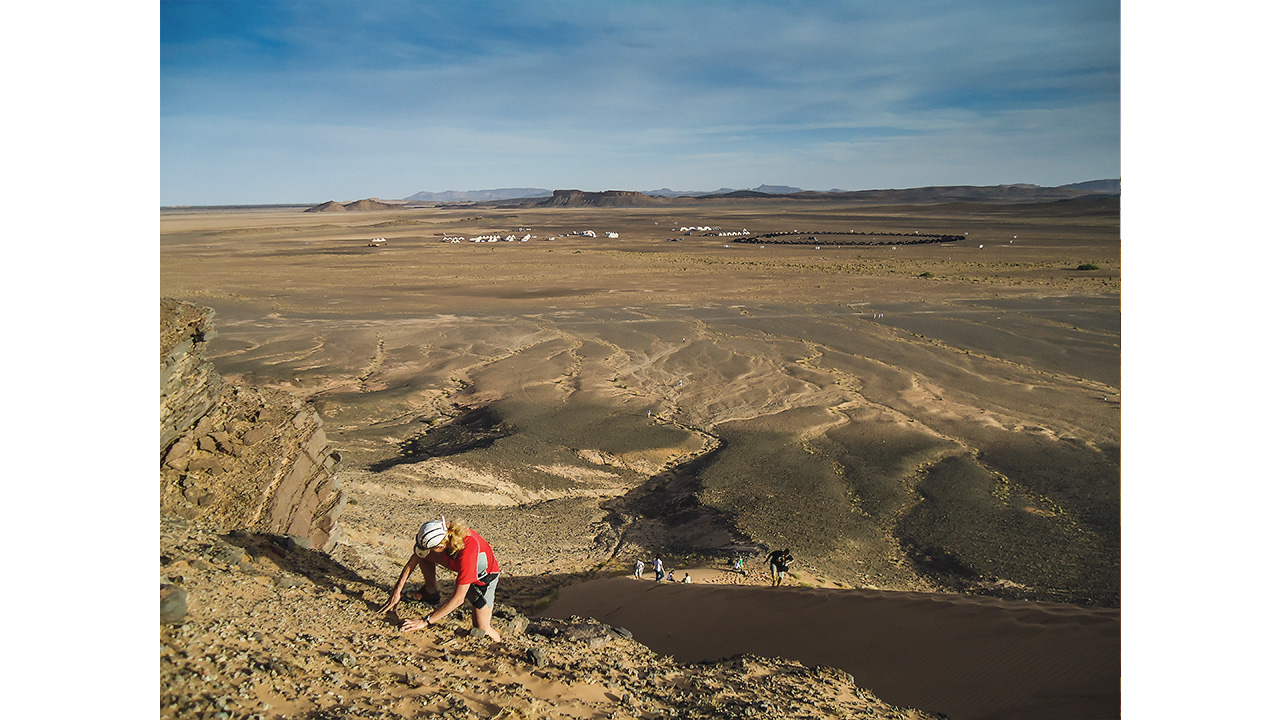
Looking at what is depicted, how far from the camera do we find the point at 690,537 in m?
8.89

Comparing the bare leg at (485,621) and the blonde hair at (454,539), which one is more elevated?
the blonde hair at (454,539)

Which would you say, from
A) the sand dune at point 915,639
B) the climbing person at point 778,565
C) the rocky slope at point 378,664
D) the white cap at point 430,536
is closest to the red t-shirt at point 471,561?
the white cap at point 430,536

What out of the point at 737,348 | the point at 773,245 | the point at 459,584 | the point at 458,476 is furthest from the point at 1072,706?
the point at 773,245

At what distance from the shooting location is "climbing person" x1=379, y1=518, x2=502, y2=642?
3.66 m

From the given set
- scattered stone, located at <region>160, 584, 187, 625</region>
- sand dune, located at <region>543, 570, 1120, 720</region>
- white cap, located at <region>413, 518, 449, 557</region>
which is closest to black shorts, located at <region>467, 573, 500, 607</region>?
white cap, located at <region>413, 518, 449, 557</region>

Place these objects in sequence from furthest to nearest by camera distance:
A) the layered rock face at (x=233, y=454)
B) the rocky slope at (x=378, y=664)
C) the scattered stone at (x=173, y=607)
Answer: the layered rock face at (x=233, y=454)
the scattered stone at (x=173, y=607)
the rocky slope at (x=378, y=664)

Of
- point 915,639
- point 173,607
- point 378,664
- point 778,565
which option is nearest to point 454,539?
point 378,664

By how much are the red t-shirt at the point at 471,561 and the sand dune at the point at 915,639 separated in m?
1.89

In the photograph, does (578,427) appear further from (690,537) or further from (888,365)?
(888,365)

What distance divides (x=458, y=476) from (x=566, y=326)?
42.1 feet

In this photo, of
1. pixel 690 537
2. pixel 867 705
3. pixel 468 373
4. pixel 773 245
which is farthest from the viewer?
pixel 773 245

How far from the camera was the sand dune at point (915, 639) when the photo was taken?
4238mm

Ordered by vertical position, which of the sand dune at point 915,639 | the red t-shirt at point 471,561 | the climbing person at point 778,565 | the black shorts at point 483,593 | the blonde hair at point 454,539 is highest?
the blonde hair at point 454,539

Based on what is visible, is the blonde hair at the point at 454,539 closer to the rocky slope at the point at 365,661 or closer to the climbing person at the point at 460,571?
the climbing person at the point at 460,571
